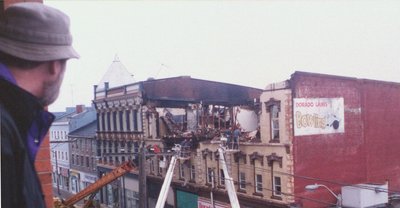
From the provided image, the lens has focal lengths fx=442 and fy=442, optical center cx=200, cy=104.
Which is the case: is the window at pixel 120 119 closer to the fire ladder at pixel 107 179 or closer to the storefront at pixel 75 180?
the fire ladder at pixel 107 179

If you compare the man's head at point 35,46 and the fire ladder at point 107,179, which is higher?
the man's head at point 35,46

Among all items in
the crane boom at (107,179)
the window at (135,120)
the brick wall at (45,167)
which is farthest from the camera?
the window at (135,120)

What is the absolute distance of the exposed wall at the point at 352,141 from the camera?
21.0m

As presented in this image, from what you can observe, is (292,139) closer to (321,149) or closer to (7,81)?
(321,149)

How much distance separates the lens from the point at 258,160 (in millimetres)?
21922

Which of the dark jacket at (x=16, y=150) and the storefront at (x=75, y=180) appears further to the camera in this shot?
the storefront at (x=75, y=180)

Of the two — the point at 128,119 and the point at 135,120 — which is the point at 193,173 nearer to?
the point at 135,120

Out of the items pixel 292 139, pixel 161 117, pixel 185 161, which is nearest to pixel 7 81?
pixel 292 139

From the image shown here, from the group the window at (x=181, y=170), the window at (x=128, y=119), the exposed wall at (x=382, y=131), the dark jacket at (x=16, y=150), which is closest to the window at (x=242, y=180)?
the window at (x=181, y=170)

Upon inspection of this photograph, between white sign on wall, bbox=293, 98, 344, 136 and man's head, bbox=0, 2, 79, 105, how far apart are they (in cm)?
1962

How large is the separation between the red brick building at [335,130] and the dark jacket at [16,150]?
61.5 feet

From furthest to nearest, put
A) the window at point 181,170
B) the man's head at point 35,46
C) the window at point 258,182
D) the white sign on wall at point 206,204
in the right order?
1. the window at point 181,170
2. the white sign on wall at point 206,204
3. the window at point 258,182
4. the man's head at point 35,46

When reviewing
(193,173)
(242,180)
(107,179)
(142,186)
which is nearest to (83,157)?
(193,173)

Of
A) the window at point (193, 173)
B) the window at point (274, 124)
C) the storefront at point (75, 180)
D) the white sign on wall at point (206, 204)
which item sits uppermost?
the window at point (274, 124)
